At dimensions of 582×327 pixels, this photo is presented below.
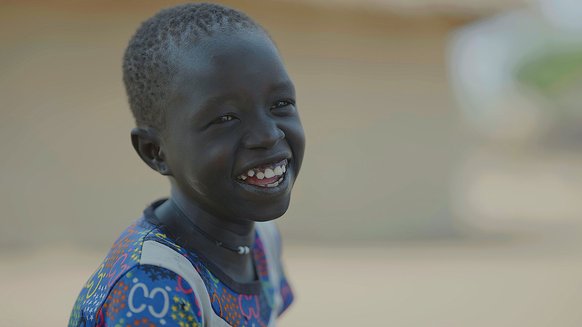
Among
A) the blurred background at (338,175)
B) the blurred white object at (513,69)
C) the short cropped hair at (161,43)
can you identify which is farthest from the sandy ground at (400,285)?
the blurred white object at (513,69)

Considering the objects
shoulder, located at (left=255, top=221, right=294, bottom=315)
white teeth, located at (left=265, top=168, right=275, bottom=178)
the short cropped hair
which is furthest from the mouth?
shoulder, located at (left=255, top=221, right=294, bottom=315)

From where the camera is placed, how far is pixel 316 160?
7246 mm

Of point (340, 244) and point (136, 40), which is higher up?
point (340, 244)

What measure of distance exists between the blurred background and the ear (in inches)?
130

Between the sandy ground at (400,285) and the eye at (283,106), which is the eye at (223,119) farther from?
the sandy ground at (400,285)

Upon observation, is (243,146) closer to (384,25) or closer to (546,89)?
(384,25)

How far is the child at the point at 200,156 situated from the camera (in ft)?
4.77

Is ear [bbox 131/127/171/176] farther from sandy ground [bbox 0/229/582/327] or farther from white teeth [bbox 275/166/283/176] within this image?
sandy ground [bbox 0/229/582/327]

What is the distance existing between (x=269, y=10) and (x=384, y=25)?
127 centimetres

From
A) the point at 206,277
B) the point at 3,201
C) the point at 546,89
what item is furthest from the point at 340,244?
the point at 546,89

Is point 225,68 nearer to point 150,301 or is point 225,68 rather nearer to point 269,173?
Result: point 269,173

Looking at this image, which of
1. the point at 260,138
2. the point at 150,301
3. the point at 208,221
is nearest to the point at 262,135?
the point at 260,138

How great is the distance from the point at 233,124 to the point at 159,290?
36 cm

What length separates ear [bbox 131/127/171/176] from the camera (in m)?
1.65
